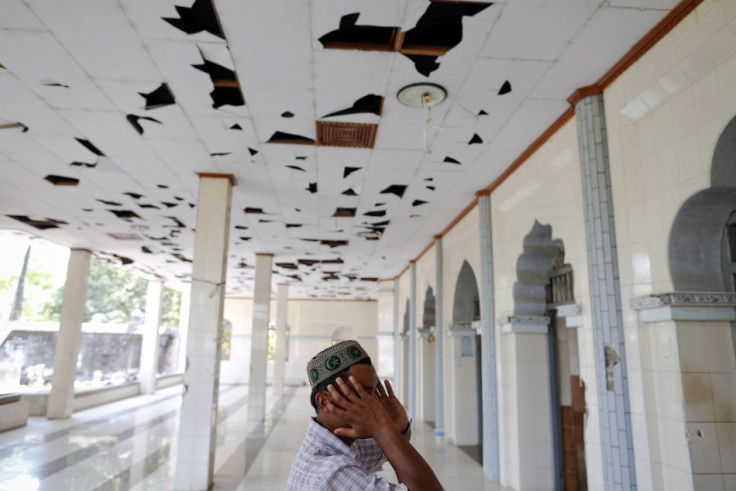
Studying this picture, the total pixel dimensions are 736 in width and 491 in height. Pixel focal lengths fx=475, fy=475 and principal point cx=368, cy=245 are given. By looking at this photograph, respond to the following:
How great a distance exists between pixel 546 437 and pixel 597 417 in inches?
72.5

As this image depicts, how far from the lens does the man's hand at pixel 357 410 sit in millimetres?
1086

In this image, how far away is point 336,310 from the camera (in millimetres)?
22453

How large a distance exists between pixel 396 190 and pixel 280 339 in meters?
11.1

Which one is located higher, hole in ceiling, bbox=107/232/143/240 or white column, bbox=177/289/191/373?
hole in ceiling, bbox=107/232/143/240

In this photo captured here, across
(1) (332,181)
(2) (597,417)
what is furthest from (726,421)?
(1) (332,181)

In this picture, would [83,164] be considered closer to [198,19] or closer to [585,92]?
[198,19]

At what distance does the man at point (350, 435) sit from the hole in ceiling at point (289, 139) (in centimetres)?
401

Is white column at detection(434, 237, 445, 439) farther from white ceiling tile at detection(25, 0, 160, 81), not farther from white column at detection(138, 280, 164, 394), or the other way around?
white column at detection(138, 280, 164, 394)

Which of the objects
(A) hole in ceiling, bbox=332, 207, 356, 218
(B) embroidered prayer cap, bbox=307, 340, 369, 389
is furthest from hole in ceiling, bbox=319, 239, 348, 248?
(B) embroidered prayer cap, bbox=307, 340, 369, 389

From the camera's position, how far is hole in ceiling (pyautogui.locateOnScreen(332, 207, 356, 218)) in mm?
7594

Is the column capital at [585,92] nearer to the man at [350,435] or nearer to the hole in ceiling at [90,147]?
the man at [350,435]

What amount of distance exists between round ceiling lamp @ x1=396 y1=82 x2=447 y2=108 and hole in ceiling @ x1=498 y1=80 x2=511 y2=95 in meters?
0.46

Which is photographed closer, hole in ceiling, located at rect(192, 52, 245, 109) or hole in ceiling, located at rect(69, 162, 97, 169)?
hole in ceiling, located at rect(192, 52, 245, 109)

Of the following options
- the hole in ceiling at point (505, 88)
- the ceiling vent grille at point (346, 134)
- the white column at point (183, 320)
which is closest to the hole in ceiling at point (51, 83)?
the ceiling vent grille at point (346, 134)
